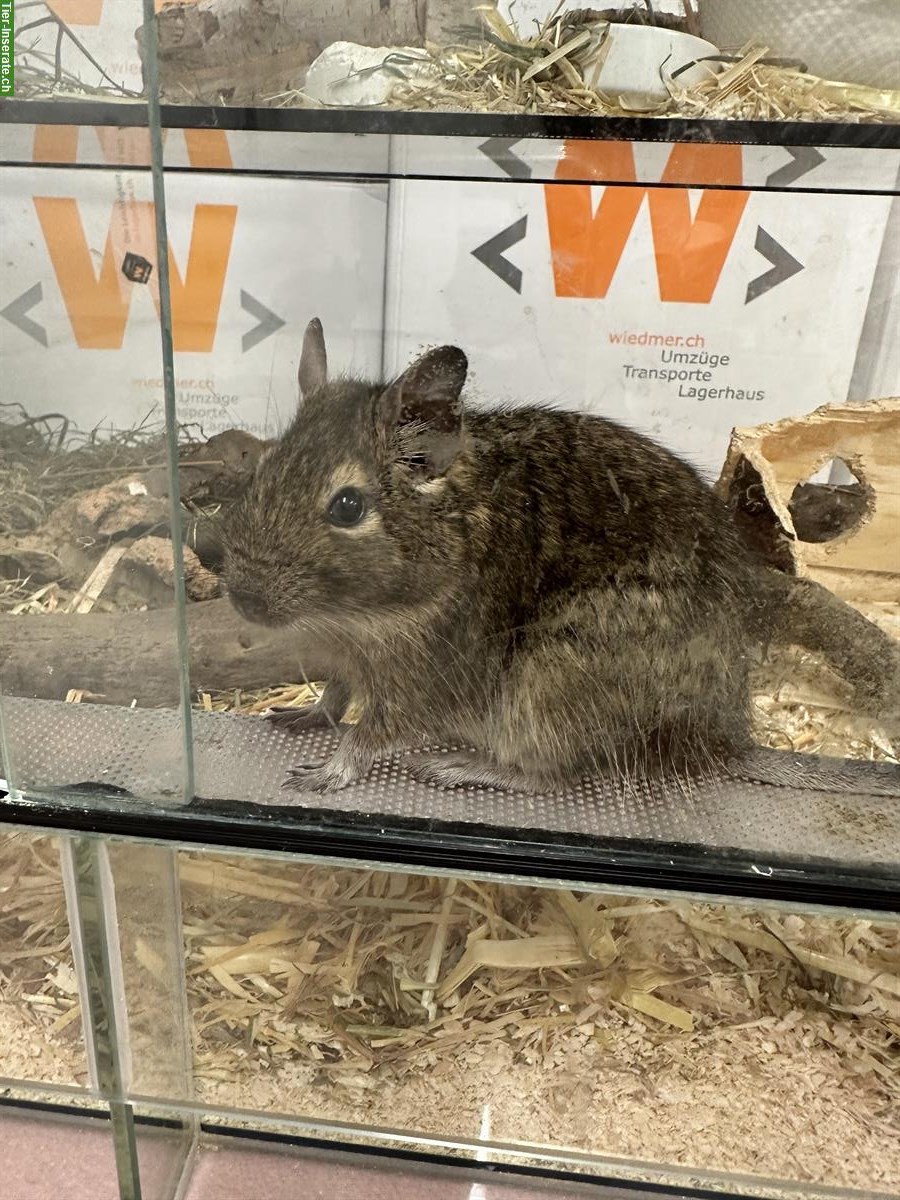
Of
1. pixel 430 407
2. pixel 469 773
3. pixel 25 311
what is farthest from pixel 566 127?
pixel 469 773

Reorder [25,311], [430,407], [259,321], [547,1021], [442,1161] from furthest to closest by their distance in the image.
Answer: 1. [442,1161]
2. [547,1021]
3. [259,321]
4. [430,407]
5. [25,311]

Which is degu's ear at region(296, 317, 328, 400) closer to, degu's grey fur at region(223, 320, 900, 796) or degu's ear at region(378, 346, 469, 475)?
degu's grey fur at region(223, 320, 900, 796)

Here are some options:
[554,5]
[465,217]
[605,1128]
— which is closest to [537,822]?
[605,1128]

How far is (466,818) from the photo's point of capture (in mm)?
1413

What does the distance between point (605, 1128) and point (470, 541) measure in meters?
1.01

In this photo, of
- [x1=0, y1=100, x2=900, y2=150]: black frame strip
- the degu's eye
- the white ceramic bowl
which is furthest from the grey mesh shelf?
the white ceramic bowl

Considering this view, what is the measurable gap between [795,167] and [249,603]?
0.96 m

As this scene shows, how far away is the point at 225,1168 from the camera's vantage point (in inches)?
72.7

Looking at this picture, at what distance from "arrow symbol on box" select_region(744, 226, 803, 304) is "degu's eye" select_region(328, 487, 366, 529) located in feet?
2.03

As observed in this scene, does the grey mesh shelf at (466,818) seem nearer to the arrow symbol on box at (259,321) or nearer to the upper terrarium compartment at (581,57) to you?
the arrow symbol on box at (259,321)

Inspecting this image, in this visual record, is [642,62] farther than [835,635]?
No

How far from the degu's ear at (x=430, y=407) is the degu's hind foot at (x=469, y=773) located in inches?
17.1

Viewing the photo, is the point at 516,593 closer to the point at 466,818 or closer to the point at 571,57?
the point at 466,818

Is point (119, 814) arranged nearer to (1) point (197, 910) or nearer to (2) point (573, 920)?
(1) point (197, 910)
